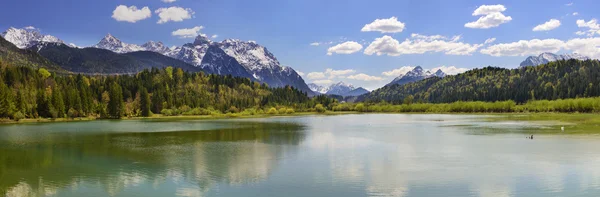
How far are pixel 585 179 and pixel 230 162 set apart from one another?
33.9 metres

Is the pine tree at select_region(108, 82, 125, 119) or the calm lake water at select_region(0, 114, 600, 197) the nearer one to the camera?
the calm lake water at select_region(0, 114, 600, 197)

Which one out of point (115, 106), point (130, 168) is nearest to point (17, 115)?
point (115, 106)

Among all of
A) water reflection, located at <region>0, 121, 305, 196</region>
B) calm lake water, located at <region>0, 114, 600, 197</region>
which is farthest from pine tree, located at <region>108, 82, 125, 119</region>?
calm lake water, located at <region>0, 114, 600, 197</region>

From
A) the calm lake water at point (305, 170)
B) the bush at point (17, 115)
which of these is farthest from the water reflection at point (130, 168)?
the bush at point (17, 115)

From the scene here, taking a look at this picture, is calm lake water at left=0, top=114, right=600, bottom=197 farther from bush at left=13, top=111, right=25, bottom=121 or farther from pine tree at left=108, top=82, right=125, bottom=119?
pine tree at left=108, top=82, right=125, bottom=119

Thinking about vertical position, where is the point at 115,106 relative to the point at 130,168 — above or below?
above

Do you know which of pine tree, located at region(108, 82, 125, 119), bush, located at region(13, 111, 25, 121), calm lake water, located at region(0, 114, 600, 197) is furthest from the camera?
pine tree, located at region(108, 82, 125, 119)

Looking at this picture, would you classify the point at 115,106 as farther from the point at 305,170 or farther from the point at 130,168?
the point at 305,170

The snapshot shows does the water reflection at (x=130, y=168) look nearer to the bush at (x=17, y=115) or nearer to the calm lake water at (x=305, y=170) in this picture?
the calm lake water at (x=305, y=170)

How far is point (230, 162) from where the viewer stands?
47062mm

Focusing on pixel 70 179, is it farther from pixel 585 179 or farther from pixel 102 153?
pixel 585 179

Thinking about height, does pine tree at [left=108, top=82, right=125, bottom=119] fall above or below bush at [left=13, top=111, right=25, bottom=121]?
above

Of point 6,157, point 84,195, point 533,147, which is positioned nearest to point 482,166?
point 533,147

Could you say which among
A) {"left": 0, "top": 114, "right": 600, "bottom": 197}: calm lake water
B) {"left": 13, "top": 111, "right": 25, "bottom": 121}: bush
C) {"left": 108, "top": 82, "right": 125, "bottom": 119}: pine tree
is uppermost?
{"left": 108, "top": 82, "right": 125, "bottom": 119}: pine tree
